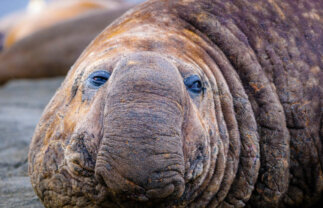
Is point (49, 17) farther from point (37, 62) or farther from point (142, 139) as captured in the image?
point (142, 139)

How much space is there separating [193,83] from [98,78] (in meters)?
0.53

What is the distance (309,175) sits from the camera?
3.77 meters

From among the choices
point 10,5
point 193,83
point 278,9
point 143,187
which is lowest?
point 143,187

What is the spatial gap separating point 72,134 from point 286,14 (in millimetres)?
1888

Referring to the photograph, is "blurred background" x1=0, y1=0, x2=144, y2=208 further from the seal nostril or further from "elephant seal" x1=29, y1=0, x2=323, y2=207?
the seal nostril

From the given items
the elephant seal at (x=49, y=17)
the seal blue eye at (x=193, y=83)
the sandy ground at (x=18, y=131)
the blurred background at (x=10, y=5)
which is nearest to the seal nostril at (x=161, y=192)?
the seal blue eye at (x=193, y=83)

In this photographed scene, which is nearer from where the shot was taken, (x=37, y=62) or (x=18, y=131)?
(x=18, y=131)

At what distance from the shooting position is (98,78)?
3021mm

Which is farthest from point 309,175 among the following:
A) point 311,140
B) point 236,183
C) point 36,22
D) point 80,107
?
point 36,22

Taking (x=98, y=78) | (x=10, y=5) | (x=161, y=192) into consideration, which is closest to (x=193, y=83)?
(x=98, y=78)

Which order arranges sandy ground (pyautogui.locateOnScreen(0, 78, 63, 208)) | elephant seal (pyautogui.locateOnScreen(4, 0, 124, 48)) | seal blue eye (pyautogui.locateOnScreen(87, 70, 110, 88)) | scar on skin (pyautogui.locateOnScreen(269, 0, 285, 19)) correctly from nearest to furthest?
seal blue eye (pyautogui.locateOnScreen(87, 70, 110, 88))
sandy ground (pyautogui.locateOnScreen(0, 78, 63, 208))
scar on skin (pyautogui.locateOnScreen(269, 0, 285, 19))
elephant seal (pyautogui.locateOnScreen(4, 0, 124, 48))

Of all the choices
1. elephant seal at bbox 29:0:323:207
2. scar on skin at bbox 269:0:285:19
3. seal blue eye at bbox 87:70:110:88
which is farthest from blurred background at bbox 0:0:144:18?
seal blue eye at bbox 87:70:110:88

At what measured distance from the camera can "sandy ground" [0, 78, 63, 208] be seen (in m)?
3.84

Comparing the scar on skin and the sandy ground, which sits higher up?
the scar on skin
